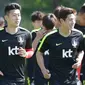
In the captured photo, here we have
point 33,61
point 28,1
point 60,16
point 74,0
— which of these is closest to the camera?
point 60,16

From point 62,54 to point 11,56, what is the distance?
839 millimetres

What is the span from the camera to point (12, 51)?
9.97m

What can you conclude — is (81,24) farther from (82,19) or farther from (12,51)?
(12,51)

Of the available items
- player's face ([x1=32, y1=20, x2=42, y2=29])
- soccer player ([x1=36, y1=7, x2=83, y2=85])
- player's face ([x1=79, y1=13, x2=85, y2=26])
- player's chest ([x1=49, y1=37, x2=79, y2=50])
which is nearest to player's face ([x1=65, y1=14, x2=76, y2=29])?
soccer player ([x1=36, y1=7, x2=83, y2=85])

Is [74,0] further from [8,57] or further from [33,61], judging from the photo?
[8,57]

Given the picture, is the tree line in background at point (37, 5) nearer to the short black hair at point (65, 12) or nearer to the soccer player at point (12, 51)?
the soccer player at point (12, 51)

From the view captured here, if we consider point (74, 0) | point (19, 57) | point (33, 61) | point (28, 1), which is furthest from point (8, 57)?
point (28, 1)

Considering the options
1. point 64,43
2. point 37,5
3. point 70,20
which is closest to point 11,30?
point 64,43

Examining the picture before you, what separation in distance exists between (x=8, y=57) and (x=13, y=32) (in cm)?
43

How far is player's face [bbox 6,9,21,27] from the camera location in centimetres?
995

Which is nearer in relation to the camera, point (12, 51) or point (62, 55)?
point (62, 55)

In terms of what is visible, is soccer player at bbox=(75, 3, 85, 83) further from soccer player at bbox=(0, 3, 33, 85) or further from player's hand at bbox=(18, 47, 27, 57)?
player's hand at bbox=(18, 47, 27, 57)

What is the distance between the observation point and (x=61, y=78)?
32.3ft

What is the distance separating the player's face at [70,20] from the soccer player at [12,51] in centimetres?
80
